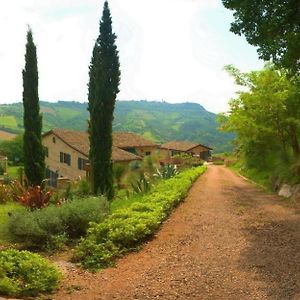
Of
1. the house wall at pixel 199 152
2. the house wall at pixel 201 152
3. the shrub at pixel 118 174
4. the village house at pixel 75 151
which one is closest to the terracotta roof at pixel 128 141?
the village house at pixel 75 151

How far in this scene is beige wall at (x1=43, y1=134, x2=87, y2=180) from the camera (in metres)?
41.5

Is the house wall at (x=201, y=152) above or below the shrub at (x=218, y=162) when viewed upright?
above

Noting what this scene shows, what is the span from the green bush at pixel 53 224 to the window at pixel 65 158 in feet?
105

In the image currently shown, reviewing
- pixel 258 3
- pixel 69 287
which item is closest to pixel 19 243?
pixel 69 287

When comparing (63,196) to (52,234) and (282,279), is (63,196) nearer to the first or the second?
(52,234)

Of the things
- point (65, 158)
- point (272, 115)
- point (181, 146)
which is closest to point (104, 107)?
point (272, 115)

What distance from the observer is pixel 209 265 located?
8383mm

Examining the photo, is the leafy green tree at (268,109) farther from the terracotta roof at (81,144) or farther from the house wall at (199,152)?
the house wall at (199,152)

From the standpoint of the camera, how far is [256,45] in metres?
12.1

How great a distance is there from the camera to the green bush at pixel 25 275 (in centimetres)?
646

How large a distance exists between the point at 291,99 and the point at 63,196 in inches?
488

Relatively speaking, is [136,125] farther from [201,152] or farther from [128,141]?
[128,141]

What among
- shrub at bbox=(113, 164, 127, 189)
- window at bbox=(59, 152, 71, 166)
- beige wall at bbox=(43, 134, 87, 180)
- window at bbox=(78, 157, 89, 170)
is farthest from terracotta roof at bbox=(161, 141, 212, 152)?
shrub at bbox=(113, 164, 127, 189)

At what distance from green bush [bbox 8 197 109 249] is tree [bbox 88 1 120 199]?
9.10 metres
